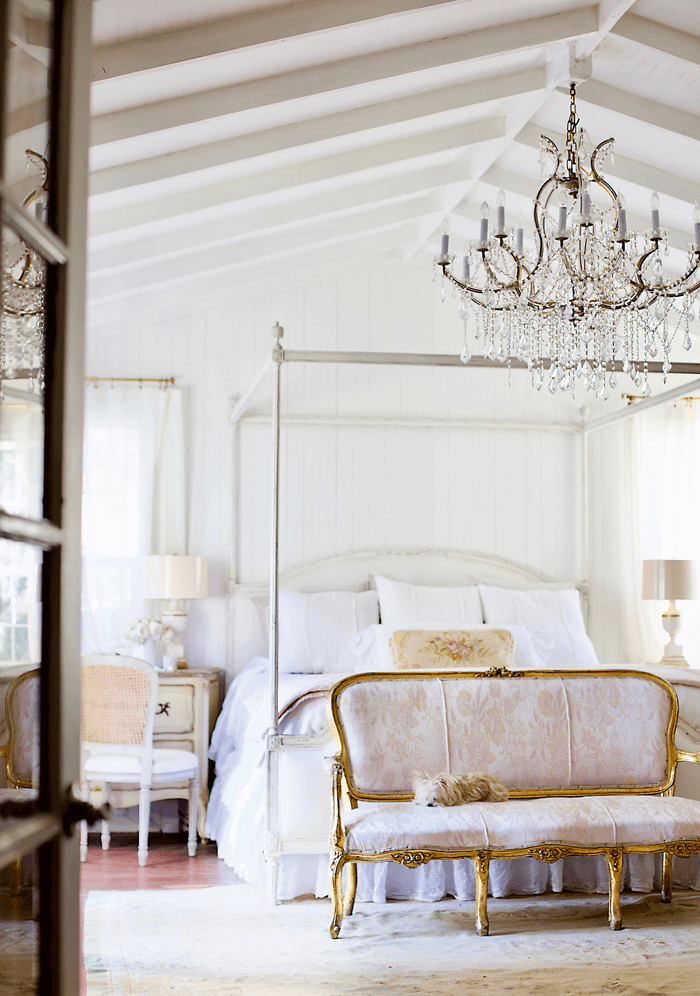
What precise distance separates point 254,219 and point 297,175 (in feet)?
1.57

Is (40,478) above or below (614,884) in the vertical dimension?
above

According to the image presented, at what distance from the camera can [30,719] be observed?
1.14 metres

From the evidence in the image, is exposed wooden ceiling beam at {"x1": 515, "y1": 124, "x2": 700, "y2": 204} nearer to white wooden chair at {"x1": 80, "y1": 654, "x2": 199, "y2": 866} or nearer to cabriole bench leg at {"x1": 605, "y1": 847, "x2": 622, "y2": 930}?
cabriole bench leg at {"x1": 605, "y1": 847, "x2": 622, "y2": 930}

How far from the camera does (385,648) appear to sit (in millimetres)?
4652

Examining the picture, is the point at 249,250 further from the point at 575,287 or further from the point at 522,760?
the point at 522,760

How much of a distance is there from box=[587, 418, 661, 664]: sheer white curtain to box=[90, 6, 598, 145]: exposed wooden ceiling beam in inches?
112

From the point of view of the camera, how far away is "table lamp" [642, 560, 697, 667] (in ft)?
17.3

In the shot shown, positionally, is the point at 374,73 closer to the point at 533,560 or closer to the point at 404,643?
the point at 404,643

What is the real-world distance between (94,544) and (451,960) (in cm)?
Result: 309

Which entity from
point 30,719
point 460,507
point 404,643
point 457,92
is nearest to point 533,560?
point 460,507

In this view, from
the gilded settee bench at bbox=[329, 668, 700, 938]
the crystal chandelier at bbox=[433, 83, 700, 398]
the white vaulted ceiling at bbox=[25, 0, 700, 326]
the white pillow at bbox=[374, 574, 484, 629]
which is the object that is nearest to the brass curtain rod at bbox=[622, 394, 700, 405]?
the white vaulted ceiling at bbox=[25, 0, 700, 326]

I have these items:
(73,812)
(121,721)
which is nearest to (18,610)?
(73,812)

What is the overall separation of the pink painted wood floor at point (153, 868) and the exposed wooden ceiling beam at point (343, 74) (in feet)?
9.25

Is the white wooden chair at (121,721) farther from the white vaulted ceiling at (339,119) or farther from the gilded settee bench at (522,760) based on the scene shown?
the white vaulted ceiling at (339,119)
